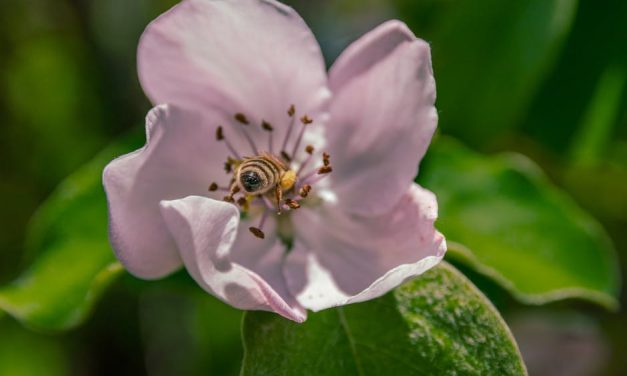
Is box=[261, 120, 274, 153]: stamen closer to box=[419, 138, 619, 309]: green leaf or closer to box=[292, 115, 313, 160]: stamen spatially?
box=[292, 115, 313, 160]: stamen

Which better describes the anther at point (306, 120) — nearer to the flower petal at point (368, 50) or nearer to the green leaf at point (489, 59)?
the flower petal at point (368, 50)

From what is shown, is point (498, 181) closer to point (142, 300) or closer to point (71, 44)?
point (142, 300)

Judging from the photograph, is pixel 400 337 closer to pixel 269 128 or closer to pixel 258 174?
pixel 258 174

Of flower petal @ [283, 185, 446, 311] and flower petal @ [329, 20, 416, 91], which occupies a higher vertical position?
flower petal @ [329, 20, 416, 91]

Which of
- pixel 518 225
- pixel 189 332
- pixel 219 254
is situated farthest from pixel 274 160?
pixel 189 332

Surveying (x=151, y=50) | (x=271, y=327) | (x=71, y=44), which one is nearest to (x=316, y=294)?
(x=271, y=327)

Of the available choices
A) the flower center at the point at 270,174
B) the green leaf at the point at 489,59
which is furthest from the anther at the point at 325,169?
the green leaf at the point at 489,59

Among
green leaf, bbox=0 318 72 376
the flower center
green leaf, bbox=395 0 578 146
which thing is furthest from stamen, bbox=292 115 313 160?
green leaf, bbox=0 318 72 376
